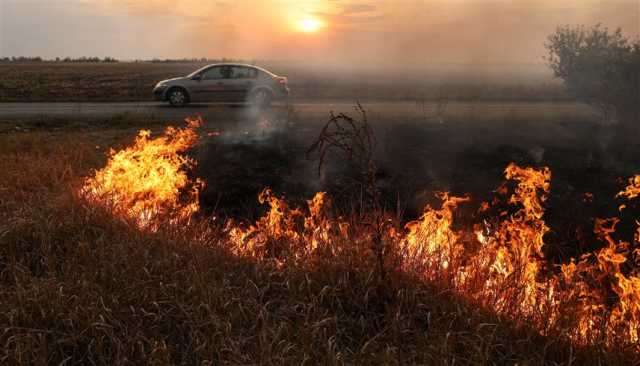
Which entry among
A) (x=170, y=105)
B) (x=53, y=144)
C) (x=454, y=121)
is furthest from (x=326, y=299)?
(x=170, y=105)

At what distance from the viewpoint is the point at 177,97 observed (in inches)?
640

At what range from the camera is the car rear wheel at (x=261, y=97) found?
635 inches

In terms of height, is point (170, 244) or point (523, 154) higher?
point (523, 154)

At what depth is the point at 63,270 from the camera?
4.39 meters

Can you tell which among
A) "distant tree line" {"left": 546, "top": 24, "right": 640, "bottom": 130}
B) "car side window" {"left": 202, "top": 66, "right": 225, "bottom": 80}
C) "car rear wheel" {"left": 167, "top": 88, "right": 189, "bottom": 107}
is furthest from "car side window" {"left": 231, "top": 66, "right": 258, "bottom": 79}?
"distant tree line" {"left": 546, "top": 24, "right": 640, "bottom": 130}

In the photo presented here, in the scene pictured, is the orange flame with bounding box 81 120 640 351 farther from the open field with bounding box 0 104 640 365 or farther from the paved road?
the paved road

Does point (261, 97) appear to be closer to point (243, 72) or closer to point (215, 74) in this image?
point (243, 72)

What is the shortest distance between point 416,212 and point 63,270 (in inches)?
149

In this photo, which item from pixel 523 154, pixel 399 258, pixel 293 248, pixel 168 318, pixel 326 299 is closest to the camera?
pixel 168 318

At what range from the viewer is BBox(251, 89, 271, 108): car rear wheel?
1613 cm

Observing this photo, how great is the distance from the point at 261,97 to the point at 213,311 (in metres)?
13.0

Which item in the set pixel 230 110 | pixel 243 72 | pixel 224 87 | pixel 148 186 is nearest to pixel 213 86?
pixel 224 87

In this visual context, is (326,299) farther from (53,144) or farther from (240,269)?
(53,144)

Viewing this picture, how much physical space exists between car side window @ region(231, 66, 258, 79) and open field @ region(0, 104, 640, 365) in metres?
8.93
